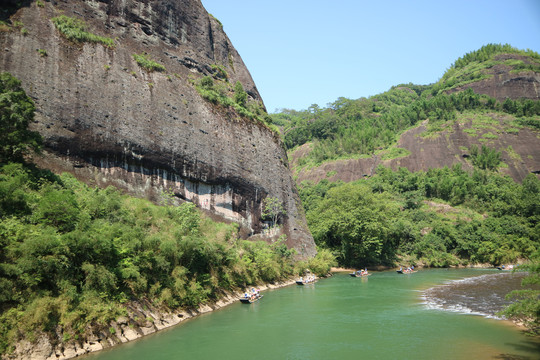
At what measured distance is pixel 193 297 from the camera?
18.9 meters

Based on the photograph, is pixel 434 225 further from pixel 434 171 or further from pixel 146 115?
pixel 146 115

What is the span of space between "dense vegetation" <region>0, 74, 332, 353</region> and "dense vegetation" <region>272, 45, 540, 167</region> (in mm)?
60958

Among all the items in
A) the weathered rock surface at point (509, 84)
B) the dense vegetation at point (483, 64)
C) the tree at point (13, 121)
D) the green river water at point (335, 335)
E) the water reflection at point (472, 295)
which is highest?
the dense vegetation at point (483, 64)

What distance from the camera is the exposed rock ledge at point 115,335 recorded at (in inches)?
444

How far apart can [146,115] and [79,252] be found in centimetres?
1584

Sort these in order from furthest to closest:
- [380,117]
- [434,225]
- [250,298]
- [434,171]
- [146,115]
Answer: [380,117] → [434,171] → [434,225] → [146,115] → [250,298]

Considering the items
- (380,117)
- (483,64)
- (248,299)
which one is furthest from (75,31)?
(483,64)

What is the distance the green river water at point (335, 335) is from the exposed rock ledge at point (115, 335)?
426 mm

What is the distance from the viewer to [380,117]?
91812 millimetres

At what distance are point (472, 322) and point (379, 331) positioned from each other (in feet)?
14.6

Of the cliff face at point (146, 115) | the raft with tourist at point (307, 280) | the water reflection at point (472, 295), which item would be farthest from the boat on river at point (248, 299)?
the water reflection at point (472, 295)

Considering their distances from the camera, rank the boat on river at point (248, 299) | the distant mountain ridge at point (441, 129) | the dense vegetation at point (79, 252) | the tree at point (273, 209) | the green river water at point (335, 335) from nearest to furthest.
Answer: the dense vegetation at point (79, 252), the green river water at point (335, 335), the boat on river at point (248, 299), the tree at point (273, 209), the distant mountain ridge at point (441, 129)

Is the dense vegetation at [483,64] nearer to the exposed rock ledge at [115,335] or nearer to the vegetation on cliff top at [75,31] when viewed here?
the vegetation on cliff top at [75,31]

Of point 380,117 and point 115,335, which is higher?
point 380,117
